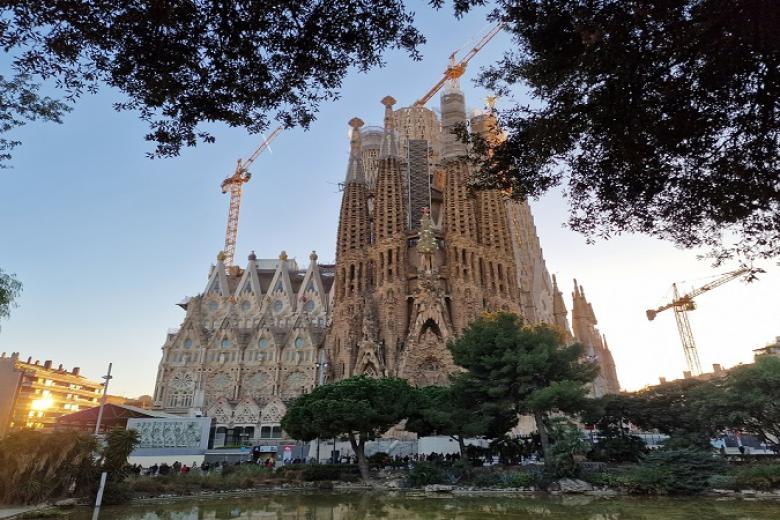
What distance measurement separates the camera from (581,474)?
19.3 meters

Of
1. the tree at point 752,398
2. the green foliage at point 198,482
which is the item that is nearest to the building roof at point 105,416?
the green foliage at point 198,482

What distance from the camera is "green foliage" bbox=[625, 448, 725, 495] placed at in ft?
56.1

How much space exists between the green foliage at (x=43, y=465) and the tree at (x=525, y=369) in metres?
16.0

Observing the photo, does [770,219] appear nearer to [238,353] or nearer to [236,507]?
[236,507]

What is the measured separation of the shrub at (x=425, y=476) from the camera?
20797 millimetres

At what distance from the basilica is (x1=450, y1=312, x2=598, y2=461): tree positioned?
12581mm

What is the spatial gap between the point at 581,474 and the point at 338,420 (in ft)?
34.4

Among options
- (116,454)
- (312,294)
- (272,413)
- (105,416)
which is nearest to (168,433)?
(105,416)

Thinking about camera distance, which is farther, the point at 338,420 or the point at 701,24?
the point at 338,420

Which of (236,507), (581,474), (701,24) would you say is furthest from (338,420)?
(701,24)

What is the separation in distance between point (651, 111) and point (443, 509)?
12.8m

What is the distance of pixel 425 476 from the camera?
21.0 metres

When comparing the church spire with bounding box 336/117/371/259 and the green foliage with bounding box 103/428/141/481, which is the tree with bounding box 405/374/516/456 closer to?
the green foliage with bounding box 103/428/141/481

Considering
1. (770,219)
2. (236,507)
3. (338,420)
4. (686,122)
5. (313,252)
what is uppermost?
(313,252)
